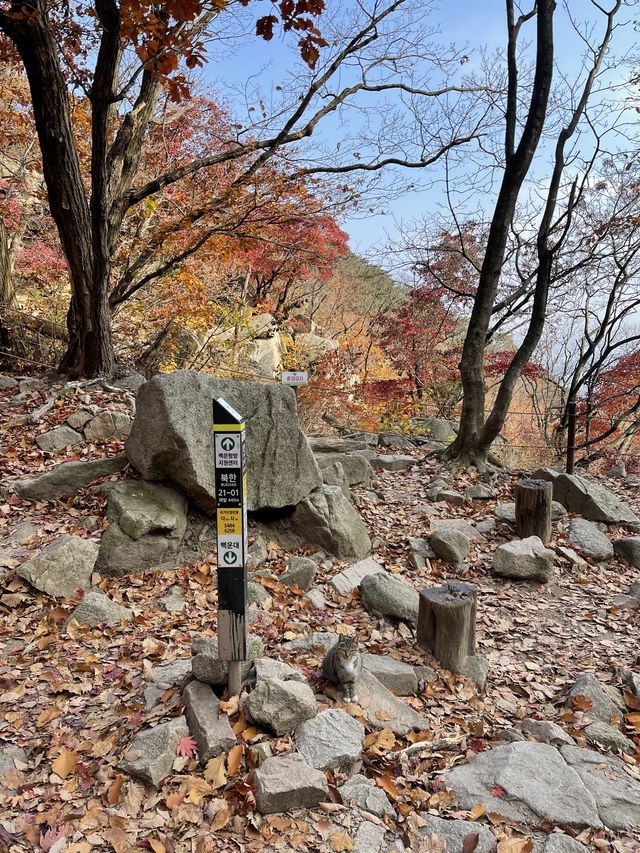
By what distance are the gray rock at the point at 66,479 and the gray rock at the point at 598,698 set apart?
4.91 m

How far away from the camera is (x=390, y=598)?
195 inches

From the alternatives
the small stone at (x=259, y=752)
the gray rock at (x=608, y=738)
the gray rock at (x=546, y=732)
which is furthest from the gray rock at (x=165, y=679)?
the gray rock at (x=608, y=738)

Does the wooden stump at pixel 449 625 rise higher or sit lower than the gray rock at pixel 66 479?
lower

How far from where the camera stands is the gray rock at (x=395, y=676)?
3.94 metres

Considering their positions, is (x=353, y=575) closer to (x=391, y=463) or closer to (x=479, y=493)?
(x=479, y=493)

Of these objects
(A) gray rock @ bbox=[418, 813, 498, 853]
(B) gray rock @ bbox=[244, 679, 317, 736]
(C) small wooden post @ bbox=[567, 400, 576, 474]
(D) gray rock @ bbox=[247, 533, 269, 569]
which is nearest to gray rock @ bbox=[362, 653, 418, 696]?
(B) gray rock @ bbox=[244, 679, 317, 736]

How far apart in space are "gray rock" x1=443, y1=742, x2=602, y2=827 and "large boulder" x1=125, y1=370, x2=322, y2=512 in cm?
331

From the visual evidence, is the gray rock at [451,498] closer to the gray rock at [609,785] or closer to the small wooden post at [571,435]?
the small wooden post at [571,435]

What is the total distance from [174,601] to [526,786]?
3.02m

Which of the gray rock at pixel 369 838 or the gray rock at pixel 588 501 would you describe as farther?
the gray rock at pixel 588 501

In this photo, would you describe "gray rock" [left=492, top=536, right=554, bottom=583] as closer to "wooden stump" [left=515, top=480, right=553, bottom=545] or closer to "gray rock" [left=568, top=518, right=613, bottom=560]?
"wooden stump" [left=515, top=480, right=553, bottom=545]

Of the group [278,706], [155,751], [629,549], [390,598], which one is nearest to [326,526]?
[390,598]

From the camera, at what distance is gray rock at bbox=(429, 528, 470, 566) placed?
640cm

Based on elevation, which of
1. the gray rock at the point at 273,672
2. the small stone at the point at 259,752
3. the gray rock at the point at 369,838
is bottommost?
Answer: the gray rock at the point at 369,838
